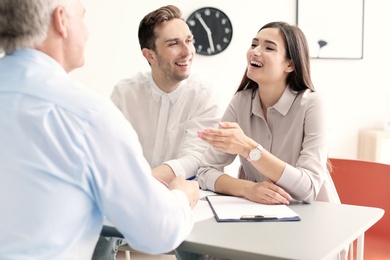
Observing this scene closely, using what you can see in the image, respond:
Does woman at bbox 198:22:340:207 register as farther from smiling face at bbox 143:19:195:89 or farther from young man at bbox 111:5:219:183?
smiling face at bbox 143:19:195:89

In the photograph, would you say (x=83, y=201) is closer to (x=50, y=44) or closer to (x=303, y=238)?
(x=50, y=44)

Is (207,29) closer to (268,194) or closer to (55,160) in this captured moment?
(268,194)

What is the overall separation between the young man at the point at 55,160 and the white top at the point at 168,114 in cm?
132

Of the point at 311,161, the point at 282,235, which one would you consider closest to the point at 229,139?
the point at 311,161

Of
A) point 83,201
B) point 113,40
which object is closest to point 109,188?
point 83,201

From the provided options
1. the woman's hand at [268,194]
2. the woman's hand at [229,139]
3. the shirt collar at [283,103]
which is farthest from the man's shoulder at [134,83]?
the woman's hand at [268,194]

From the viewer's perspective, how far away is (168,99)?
2639mm

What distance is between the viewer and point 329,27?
504 cm

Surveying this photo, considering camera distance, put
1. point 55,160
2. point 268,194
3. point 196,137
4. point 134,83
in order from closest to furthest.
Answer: point 55,160
point 268,194
point 196,137
point 134,83

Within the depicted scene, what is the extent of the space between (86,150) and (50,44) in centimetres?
29

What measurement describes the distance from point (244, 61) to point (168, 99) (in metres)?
2.35

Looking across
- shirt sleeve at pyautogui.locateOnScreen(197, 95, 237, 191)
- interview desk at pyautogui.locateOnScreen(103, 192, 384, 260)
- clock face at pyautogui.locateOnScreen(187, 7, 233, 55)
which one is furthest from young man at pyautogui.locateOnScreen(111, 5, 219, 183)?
clock face at pyautogui.locateOnScreen(187, 7, 233, 55)

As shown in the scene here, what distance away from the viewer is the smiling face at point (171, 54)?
2691 mm

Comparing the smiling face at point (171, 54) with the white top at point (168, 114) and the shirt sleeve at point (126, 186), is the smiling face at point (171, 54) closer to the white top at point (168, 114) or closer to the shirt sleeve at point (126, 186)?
the white top at point (168, 114)
